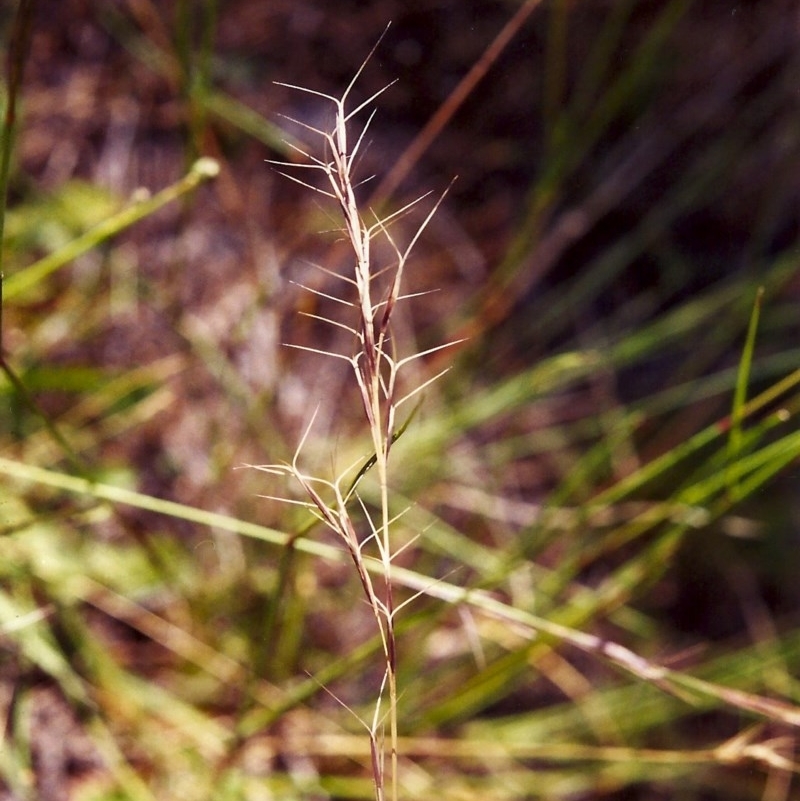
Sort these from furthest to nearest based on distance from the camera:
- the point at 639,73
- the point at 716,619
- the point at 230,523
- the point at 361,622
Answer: the point at 716,619 < the point at 361,622 < the point at 639,73 < the point at 230,523

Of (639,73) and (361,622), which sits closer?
(639,73)


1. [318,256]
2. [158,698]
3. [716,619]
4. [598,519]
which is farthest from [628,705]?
[318,256]

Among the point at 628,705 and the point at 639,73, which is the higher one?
the point at 639,73

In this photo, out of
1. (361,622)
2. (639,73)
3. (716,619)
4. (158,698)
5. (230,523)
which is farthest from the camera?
(716,619)

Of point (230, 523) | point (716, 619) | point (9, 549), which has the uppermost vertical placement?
point (230, 523)

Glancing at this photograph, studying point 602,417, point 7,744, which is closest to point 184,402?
point 7,744

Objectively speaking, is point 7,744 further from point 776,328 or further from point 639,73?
point 776,328
